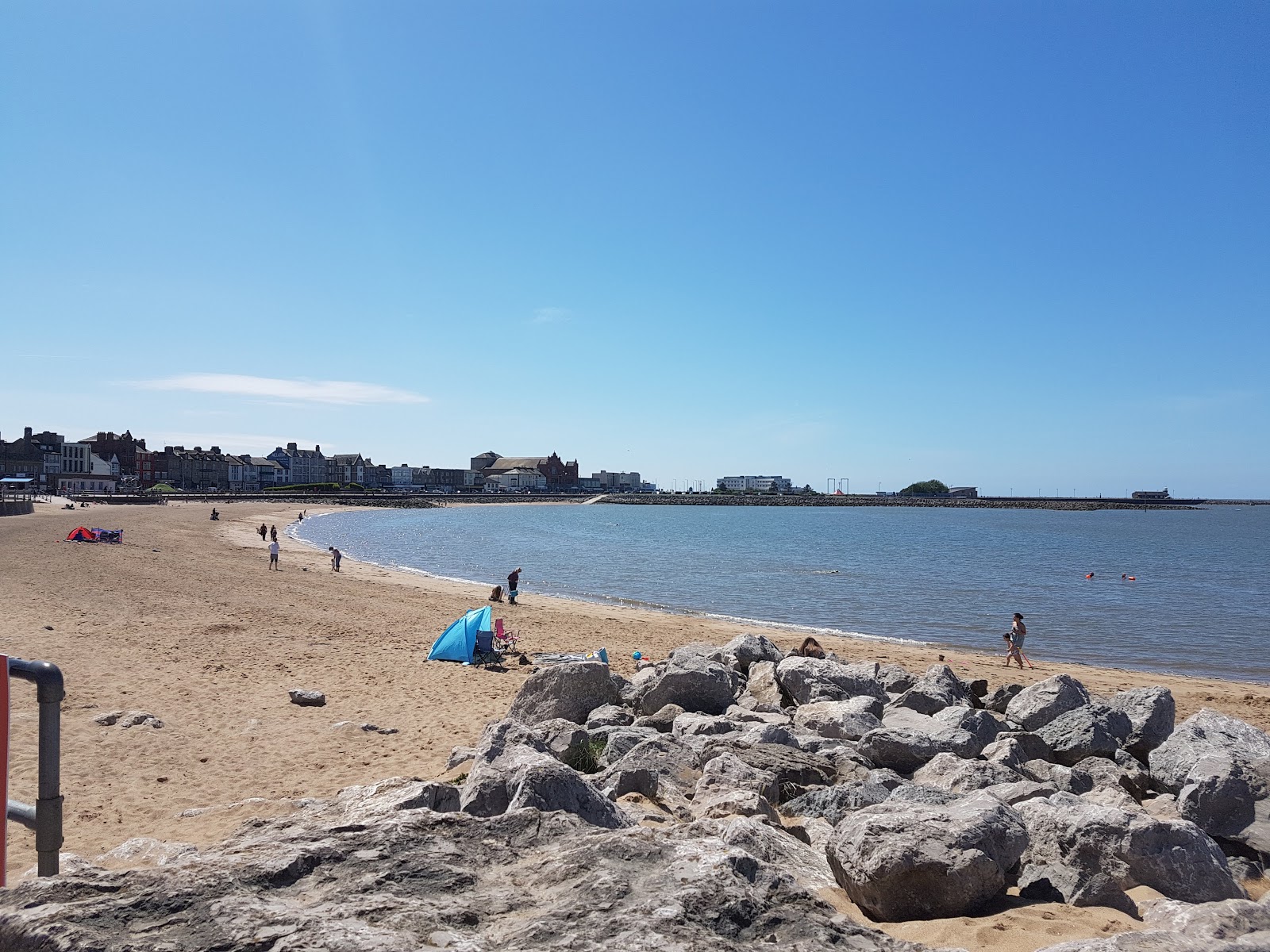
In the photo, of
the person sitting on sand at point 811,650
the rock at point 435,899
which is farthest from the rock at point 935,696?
the rock at point 435,899

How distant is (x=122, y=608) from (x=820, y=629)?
58.5ft

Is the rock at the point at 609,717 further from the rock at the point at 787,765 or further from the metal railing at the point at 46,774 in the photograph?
the metal railing at the point at 46,774

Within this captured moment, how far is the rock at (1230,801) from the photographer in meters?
6.07

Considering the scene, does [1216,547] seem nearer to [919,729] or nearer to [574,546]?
[574,546]

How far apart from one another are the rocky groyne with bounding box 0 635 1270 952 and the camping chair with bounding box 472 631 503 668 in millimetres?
5416

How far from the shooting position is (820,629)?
915 inches

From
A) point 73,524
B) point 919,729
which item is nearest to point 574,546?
point 73,524

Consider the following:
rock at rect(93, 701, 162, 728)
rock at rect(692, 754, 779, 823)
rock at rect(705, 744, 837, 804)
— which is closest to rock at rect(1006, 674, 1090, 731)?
rock at rect(705, 744, 837, 804)

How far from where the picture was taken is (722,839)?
4.09 m

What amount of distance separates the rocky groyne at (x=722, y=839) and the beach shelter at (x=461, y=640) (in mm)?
5550

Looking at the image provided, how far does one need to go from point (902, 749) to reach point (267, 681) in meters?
9.58

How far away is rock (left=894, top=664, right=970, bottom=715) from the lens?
10156mm

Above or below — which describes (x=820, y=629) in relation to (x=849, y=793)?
below

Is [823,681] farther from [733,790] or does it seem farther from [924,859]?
[924,859]
